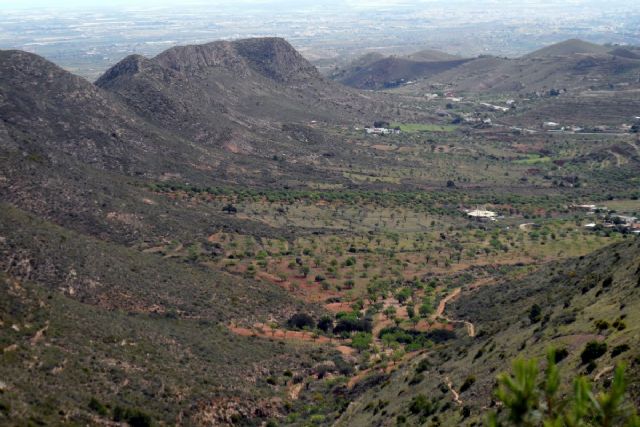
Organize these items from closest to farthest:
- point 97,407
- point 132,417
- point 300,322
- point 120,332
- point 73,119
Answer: point 97,407
point 132,417
point 120,332
point 300,322
point 73,119

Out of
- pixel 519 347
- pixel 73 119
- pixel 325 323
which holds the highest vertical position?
pixel 73 119

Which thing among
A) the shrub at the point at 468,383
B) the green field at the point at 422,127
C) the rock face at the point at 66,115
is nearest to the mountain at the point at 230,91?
the green field at the point at 422,127

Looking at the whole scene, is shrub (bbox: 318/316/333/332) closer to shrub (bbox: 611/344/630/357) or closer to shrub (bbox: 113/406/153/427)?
shrub (bbox: 113/406/153/427)

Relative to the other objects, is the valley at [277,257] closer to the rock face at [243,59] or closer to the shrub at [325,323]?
the shrub at [325,323]

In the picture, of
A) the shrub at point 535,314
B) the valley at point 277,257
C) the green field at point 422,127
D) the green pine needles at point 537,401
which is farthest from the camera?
the green field at point 422,127

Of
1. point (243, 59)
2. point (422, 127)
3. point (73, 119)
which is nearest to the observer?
point (73, 119)

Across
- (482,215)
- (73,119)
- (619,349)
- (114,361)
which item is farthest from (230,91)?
(619,349)

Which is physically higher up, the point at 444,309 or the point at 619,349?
the point at 619,349

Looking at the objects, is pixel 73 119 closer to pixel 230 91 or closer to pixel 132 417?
pixel 230 91

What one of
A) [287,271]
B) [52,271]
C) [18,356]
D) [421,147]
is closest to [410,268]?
[287,271]
